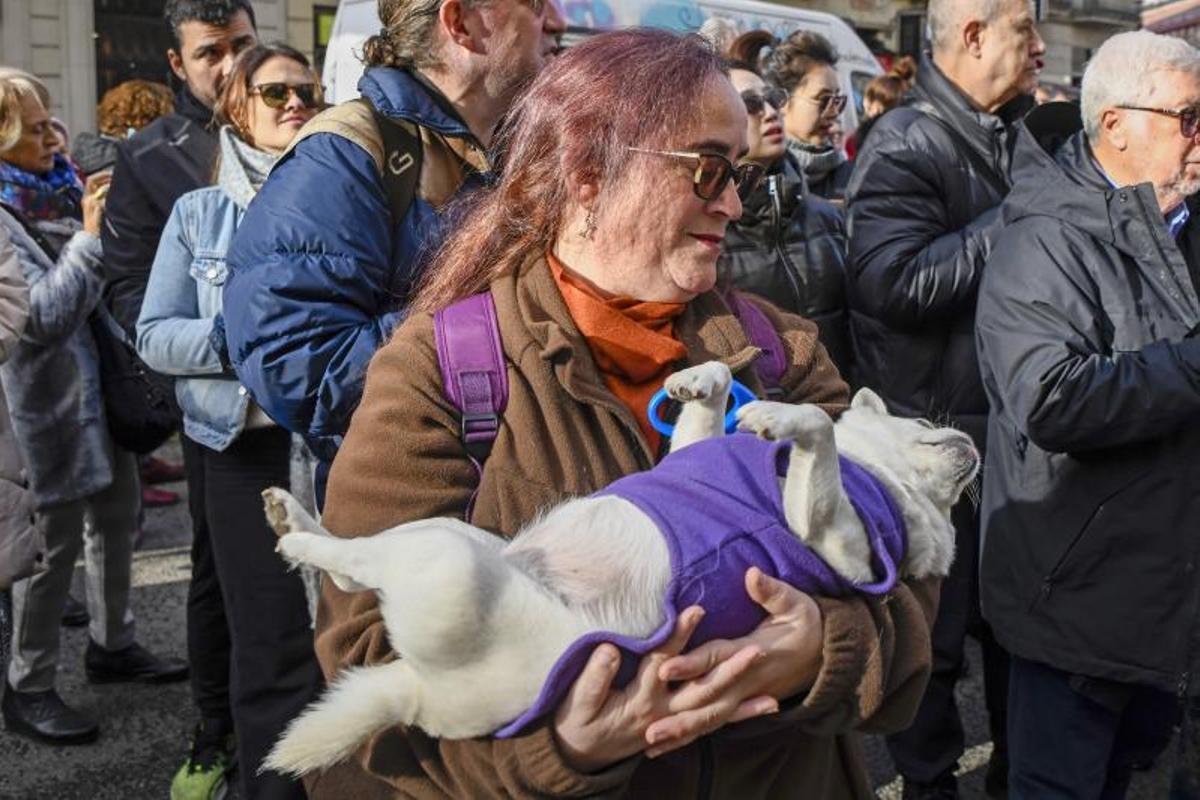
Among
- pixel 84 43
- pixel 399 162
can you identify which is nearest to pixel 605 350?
pixel 399 162

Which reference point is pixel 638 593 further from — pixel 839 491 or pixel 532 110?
pixel 532 110

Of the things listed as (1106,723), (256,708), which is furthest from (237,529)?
(1106,723)

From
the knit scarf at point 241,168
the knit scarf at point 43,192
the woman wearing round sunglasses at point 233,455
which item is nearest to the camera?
the woman wearing round sunglasses at point 233,455

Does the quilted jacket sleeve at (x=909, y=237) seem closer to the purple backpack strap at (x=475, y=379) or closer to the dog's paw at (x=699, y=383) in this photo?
the dog's paw at (x=699, y=383)

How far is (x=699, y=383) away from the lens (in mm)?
1872

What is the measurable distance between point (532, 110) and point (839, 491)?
0.82 m

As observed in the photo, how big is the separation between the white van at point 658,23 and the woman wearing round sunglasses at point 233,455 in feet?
11.4

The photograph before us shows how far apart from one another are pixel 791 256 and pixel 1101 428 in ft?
5.13

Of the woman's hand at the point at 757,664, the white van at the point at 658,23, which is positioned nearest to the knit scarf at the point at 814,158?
the white van at the point at 658,23

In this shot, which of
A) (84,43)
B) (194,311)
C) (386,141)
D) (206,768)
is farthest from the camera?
(84,43)

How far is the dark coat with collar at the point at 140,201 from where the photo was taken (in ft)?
14.4

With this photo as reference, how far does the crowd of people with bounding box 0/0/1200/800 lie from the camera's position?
1886 mm

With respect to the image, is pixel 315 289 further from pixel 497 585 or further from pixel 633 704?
pixel 633 704

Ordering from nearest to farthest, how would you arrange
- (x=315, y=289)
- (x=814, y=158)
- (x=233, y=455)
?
(x=315, y=289)
(x=233, y=455)
(x=814, y=158)
